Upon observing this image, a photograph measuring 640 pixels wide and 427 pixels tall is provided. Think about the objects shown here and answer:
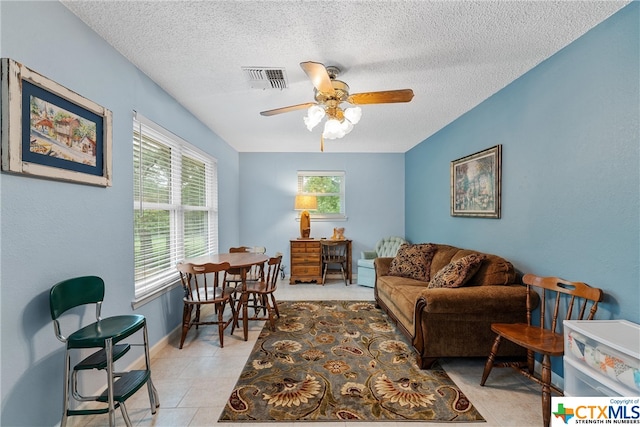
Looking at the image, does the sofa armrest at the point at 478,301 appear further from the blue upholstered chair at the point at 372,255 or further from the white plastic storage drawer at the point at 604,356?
the blue upholstered chair at the point at 372,255

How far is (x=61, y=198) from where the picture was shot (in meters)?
1.62

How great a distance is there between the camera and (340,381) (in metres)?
2.13

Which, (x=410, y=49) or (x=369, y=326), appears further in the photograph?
(x=369, y=326)

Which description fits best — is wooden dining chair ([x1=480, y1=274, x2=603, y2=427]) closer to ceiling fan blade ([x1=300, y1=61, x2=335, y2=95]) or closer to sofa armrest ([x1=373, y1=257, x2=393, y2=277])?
sofa armrest ([x1=373, y1=257, x2=393, y2=277])

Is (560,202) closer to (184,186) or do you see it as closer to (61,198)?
(61,198)

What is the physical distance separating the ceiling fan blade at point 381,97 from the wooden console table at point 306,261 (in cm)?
320

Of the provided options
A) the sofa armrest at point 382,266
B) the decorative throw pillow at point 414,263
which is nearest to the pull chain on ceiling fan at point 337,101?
the decorative throw pillow at point 414,263

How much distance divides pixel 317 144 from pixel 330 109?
2.64 m

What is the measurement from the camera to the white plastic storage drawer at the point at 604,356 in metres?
1.24

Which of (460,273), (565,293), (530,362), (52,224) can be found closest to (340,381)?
(460,273)

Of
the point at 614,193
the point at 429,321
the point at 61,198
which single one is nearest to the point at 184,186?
the point at 61,198

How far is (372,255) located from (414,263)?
1.57 m

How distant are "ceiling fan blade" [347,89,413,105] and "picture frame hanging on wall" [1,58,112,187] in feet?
5.99

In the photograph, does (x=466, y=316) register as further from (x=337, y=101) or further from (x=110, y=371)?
(x=110, y=371)
